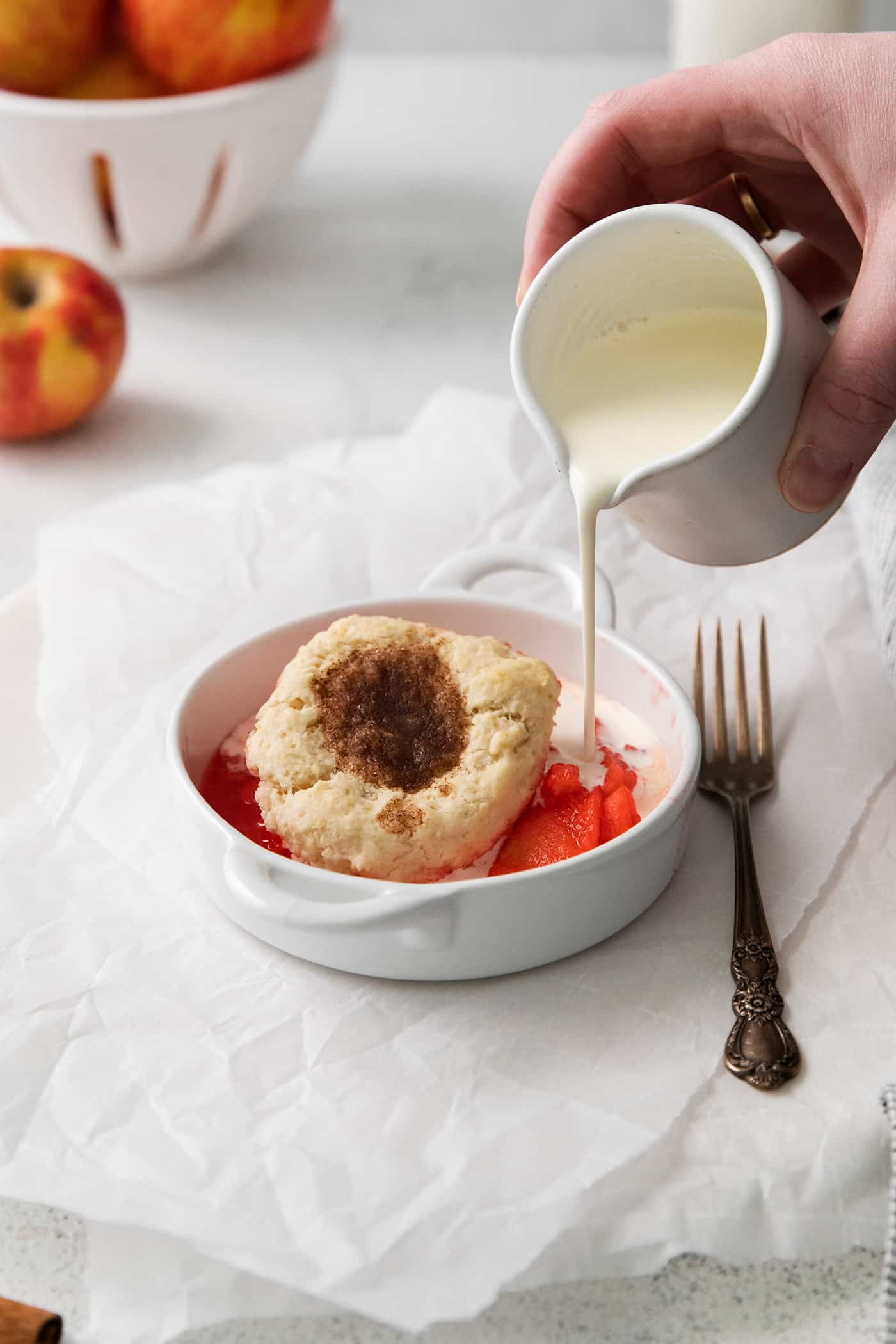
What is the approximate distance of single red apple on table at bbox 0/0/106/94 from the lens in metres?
2.05

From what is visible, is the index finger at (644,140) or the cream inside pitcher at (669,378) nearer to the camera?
the cream inside pitcher at (669,378)

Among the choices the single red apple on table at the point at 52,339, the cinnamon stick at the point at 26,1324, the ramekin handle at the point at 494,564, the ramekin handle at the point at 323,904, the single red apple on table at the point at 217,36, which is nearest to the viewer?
the cinnamon stick at the point at 26,1324

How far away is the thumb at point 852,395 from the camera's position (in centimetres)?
113

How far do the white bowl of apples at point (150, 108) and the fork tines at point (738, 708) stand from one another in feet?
3.93

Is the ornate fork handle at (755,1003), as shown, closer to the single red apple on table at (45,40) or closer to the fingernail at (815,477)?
the fingernail at (815,477)

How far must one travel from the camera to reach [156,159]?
2.14 m

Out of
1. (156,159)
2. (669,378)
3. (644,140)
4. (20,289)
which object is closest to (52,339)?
(20,289)

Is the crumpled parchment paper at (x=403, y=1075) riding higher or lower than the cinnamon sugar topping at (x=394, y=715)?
lower

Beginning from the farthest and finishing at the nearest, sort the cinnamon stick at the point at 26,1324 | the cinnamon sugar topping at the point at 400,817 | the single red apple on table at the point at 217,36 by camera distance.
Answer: the single red apple on table at the point at 217,36 → the cinnamon sugar topping at the point at 400,817 → the cinnamon stick at the point at 26,1324

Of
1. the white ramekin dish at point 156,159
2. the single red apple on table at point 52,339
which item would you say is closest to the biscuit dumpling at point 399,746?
the single red apple on table at point 52,339

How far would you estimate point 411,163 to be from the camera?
2.92m

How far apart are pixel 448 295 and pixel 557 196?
1060 mm

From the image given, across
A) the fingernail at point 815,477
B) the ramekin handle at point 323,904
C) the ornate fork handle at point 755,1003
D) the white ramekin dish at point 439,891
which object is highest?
the fingernail at point 815,477

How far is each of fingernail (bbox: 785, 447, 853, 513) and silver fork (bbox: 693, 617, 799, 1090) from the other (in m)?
0.32
